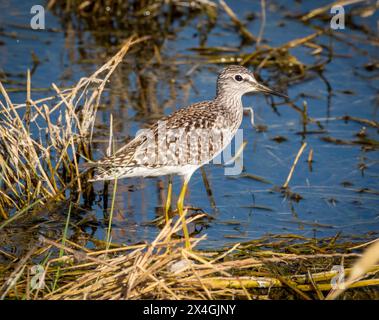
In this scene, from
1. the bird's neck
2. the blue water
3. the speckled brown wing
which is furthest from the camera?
the bird's neck

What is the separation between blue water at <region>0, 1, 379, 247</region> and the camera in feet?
24.6

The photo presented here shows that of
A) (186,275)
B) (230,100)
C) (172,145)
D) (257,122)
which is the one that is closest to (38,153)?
(172,145)

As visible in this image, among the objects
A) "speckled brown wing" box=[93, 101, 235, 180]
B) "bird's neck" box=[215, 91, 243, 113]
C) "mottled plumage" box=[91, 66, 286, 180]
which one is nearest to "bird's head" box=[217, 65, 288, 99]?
"bird's neck" box=[215, 91, 243, 113]

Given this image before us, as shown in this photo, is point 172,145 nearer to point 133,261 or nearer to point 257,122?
point 133,261

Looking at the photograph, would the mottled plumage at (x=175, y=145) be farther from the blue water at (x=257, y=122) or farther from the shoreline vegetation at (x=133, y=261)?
the blue water at (x=257, y=122)

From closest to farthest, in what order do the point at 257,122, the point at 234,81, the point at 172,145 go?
the point at 172,145 → the point at 234,81 → the point at 257,122

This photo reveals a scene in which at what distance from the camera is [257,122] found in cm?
945

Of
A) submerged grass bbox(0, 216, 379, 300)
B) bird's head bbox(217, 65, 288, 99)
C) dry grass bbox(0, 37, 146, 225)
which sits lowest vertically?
submerged grass bbox(0, 216, 379, 300)

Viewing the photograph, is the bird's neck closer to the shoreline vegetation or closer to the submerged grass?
the shoreline vegetation

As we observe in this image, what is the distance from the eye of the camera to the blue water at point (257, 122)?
7504 millimetres

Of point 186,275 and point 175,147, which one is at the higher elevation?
point 175,147

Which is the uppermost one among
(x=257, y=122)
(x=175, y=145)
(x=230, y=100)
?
(x=230, y=100)

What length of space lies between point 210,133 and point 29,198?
5.60ft
